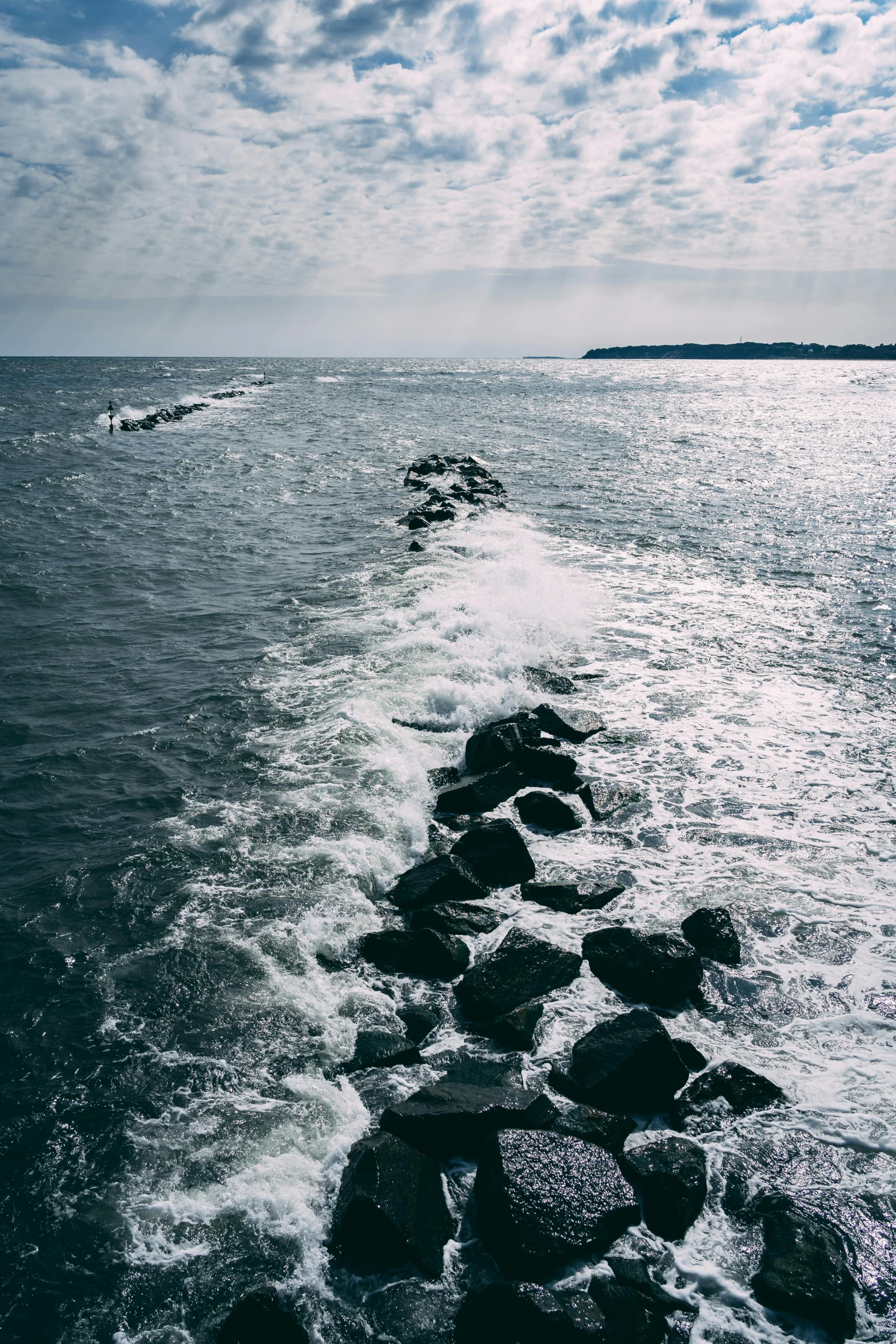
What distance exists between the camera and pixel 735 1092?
6379mm

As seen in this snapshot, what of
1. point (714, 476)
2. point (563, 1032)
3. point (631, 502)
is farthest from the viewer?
point (714, 476)

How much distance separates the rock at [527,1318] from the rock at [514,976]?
2581 mm

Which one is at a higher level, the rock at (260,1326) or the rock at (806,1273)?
the rock at (260,1326)

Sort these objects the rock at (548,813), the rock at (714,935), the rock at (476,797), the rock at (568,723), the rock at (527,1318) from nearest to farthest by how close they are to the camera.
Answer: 1. the rock at (527,1318)
2. the rock at (714,935)
3. the rock at (548,813)
4. the rock at (476,797)
5. the rock at (568,723)

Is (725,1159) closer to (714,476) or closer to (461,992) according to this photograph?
(461,992)

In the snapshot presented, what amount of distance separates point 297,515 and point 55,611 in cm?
1249

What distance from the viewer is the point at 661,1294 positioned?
195 inches

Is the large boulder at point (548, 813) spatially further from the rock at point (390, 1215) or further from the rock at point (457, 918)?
the rock at point (390, 1215)

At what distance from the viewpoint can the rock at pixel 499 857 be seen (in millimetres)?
9336

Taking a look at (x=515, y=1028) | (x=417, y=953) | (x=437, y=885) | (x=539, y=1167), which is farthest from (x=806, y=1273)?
(x=437, y=885)

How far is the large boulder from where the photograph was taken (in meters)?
10.6

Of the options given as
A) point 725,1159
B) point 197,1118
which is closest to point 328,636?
point 197,1118

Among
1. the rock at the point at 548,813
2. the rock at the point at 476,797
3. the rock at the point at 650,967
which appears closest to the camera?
the rock at the point at 650,967

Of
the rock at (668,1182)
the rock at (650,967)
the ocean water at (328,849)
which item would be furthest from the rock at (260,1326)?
the rock at (650,967)
